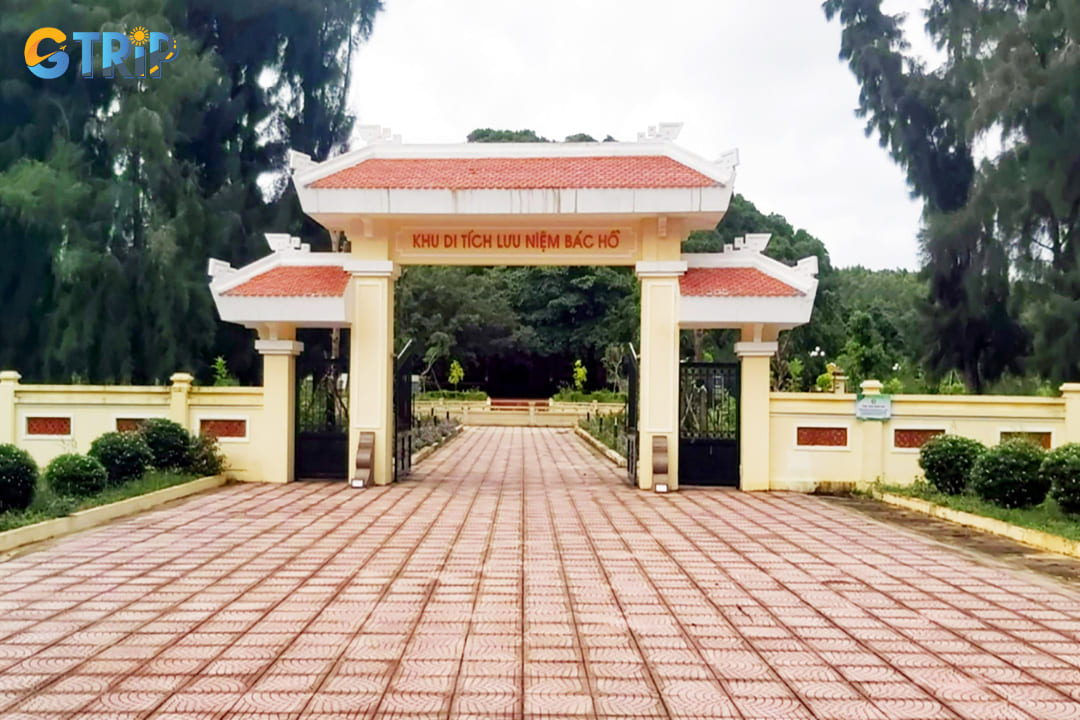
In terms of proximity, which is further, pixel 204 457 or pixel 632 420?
pixel 632 420

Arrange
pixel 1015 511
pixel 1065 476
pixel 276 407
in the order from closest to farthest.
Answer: pixel 1065 476
pixel 1015 511
pixel 276 407

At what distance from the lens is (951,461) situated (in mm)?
10859

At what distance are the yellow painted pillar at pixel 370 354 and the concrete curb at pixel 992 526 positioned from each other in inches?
258

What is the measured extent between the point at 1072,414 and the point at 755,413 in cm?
394

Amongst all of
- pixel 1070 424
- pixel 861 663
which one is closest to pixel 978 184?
pixel 1070 424

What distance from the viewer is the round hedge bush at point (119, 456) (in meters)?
10.8

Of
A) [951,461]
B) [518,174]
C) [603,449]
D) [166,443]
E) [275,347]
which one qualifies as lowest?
[603,449]

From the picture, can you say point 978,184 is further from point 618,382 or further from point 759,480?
point 618,382

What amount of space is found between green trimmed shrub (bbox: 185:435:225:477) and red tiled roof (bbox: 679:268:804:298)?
6558 mm

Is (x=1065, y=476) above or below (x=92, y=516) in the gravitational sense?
above

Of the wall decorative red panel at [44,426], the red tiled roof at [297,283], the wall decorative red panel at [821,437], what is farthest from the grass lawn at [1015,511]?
the wall decorative red panel at [44,426]

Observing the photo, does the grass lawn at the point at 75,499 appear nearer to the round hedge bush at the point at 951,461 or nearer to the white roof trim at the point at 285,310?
the white roof trim at the point at 285,310

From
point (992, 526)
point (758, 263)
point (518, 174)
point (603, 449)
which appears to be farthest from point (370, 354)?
point (603, 449)

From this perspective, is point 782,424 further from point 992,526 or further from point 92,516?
point 92,516
